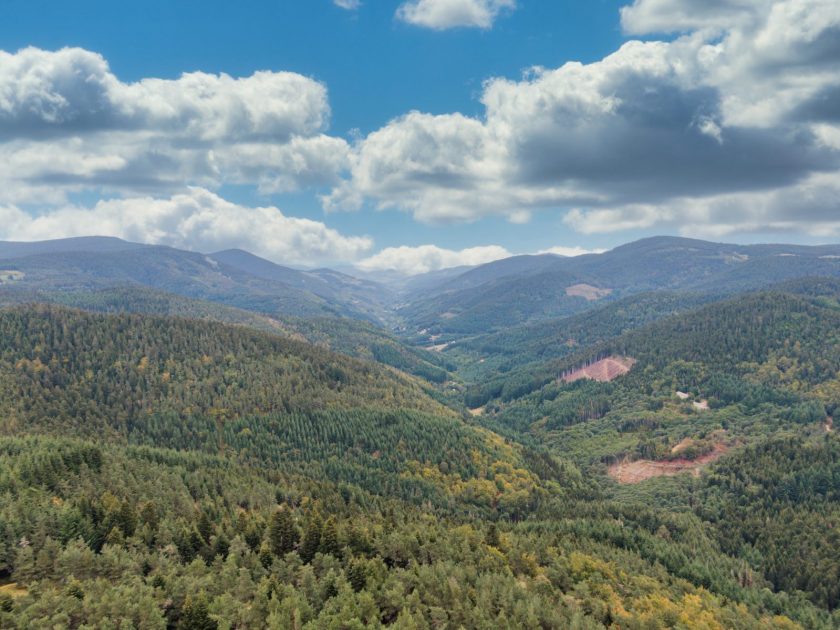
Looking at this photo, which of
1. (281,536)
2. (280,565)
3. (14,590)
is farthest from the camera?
(281,536)

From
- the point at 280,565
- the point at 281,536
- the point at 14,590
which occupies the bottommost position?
the point at 280,565

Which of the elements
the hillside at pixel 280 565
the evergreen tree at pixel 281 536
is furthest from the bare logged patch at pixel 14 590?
the evergreen tree at pixel 281 536

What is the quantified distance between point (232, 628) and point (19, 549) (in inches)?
1892

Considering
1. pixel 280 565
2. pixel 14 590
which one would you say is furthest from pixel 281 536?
pixel 14 590

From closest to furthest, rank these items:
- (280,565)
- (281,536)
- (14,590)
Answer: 1. (14,590)
2. (280,565)
3. (281,536)

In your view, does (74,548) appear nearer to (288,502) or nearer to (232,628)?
(232,628)

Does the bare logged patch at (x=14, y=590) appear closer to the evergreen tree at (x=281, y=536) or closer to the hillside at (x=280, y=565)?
the hillside at (x=280, y=565)

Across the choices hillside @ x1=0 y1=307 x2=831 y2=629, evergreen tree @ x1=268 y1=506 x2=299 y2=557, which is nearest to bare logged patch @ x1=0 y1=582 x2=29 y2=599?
Answer: hillside @ x1=0 y1=307 x2=831 y2=629

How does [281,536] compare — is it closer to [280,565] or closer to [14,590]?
[280,565]

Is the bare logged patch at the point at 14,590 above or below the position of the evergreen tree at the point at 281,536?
above

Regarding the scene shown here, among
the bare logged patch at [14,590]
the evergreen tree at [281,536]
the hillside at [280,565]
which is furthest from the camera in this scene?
the evergreen tree at [281,536]

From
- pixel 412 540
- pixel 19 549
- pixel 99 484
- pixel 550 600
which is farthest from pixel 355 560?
pixel 99 484

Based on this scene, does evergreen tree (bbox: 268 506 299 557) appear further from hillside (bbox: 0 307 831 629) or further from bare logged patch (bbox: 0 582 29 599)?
bare logged patch (bbox: 0 582 29 599)

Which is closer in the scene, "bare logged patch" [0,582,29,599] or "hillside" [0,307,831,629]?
"bare logged patch" [0,582,29,599]
